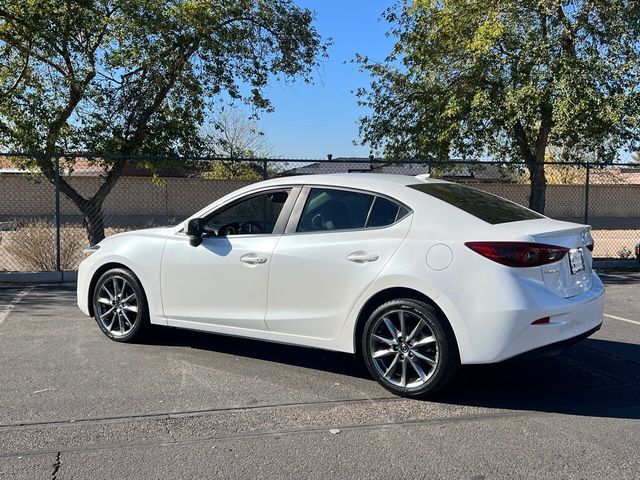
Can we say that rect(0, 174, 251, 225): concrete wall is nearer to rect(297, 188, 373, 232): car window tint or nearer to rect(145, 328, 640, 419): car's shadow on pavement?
rect(145, 328, 640, 419): car's shadow on pavement

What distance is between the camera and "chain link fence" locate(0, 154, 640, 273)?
10961mm

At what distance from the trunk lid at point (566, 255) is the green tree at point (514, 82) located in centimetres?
743

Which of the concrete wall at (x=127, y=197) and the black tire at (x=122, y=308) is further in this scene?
the concrete wall at (x=127, y=197)

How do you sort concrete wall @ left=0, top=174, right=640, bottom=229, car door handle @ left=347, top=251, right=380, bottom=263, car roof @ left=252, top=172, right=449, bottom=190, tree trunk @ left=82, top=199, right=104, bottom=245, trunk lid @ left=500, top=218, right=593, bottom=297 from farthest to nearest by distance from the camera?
concrete wall @ left=0, top=174, right=640, bottom=229 < tree trunk @ left=82, top=199, right=104, bottom=245 < car roof @ left=252, top=172, right=449, bottom=190 < car door handle @ left=347, top=251, right=380, bottom=263 < trunk lid @ left=500, top=218, right=593, bottom=297

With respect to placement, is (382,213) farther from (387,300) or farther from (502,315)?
(502,315)

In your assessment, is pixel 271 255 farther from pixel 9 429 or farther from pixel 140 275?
pixel 9 429

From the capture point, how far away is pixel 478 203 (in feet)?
16.2

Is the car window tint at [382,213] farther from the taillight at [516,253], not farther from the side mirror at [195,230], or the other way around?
the side mirror at [195,230]

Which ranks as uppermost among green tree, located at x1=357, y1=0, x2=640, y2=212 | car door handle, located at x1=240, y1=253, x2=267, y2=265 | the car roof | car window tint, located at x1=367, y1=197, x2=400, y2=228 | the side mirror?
green tree, located at x1=357, y1=0, x2=640, y2=212

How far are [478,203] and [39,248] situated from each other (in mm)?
8481

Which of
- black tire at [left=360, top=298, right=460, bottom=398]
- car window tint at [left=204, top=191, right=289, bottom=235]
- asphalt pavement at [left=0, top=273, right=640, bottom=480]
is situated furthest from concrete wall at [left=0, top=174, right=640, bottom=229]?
black tire at [left=360, top=298, right=460, bottom=398]

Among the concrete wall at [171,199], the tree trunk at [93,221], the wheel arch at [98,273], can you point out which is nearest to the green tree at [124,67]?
the tree trunk at [93,221]

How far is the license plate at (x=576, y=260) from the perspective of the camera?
439 centimetres

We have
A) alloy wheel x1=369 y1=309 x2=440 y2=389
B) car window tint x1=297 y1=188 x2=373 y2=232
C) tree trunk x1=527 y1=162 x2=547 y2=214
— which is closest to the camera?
alloy wheel x1=369 y1=309 x2=440 y2=389
